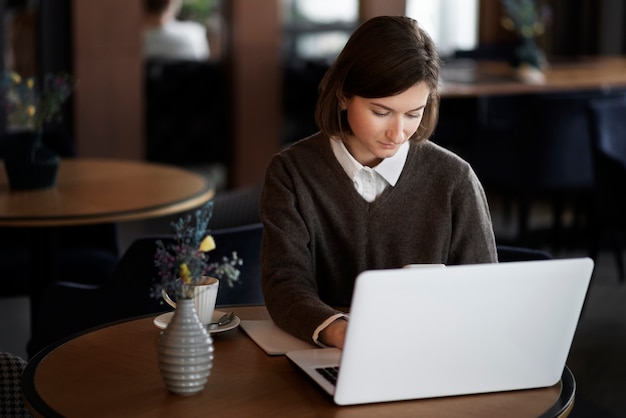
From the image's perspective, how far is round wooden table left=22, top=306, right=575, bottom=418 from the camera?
5.75ft

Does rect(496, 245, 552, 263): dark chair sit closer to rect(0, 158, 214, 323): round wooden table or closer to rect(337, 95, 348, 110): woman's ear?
rect(337, 95, 348, 110): woman's ear

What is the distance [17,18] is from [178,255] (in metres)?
4.54

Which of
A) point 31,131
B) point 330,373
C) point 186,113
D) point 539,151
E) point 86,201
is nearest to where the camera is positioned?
point 330,373

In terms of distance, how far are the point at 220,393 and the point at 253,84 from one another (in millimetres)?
5354

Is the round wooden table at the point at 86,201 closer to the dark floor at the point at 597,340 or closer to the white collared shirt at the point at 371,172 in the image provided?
the dark floor at the point at 597,340

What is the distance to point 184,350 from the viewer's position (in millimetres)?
1762

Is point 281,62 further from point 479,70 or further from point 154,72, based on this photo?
point 479,70

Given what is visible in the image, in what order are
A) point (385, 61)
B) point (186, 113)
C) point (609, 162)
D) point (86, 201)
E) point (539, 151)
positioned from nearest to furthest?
point (385, 61)
point (86, 201)
point (609, 162)
point (539, 151)
point (186, 113)

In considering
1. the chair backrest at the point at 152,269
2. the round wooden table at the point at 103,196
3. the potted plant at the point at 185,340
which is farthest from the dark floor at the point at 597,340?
the potted plant at the point at 185,340

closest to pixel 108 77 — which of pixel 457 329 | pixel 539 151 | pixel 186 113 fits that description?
pixel 186 113

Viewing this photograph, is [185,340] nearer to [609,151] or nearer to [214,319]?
[214,319]

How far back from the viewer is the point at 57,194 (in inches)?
144

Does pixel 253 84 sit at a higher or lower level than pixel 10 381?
higher

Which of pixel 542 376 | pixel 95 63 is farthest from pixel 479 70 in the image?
pixel 542 376
